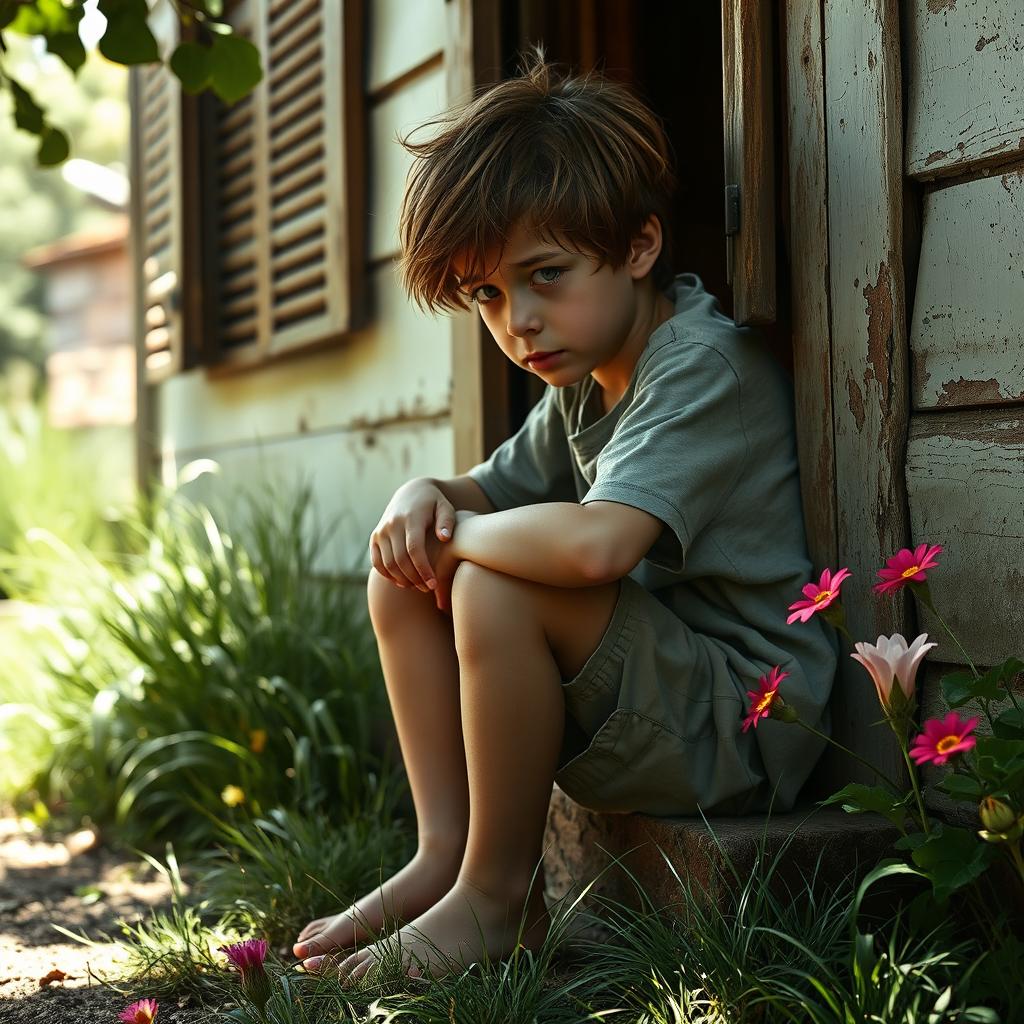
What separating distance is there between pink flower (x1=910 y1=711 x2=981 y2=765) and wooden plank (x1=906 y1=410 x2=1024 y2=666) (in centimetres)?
32

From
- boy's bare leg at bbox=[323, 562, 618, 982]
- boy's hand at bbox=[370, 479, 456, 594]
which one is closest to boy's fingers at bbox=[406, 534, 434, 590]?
boy's hand at bbox=[370, 479, 456, 594]

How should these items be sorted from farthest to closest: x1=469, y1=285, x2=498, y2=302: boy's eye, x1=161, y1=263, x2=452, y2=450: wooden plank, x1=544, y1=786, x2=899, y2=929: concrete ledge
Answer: x1=161, y1=263, x2=452, y2=450: wooden plank → x1=469, y1=285, x2=498, y2=302: boy's eye → x1=544, y1=786, x2=899, y2=929: concrete ledge

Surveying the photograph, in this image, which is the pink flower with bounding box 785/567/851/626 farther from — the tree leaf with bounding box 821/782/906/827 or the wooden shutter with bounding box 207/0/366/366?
the wooden shutter with bounding box 207/0/366/366

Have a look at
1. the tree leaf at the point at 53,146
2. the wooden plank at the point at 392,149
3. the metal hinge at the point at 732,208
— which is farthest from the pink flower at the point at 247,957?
the wooden plank at the point at 392,149

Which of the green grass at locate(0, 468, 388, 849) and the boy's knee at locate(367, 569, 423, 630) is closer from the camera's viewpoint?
the boy's knee at locate(367, 569, 423, 630)

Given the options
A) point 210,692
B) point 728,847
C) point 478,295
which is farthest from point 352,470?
point 728,847

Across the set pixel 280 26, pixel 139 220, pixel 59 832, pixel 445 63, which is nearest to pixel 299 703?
pixel 59 832

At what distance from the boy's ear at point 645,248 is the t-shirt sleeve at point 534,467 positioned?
0.32m

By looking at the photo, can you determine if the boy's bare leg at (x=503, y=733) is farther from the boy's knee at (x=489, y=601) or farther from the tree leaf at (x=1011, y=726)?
the tree leaf at (x=1011, y=726)

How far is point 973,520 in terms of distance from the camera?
1534mm

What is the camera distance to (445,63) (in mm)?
2475

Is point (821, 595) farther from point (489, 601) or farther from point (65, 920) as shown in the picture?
point (65, 920)

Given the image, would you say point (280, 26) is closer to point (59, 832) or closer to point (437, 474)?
point (437, 474)

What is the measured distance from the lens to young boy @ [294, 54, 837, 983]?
A: 1568mm
